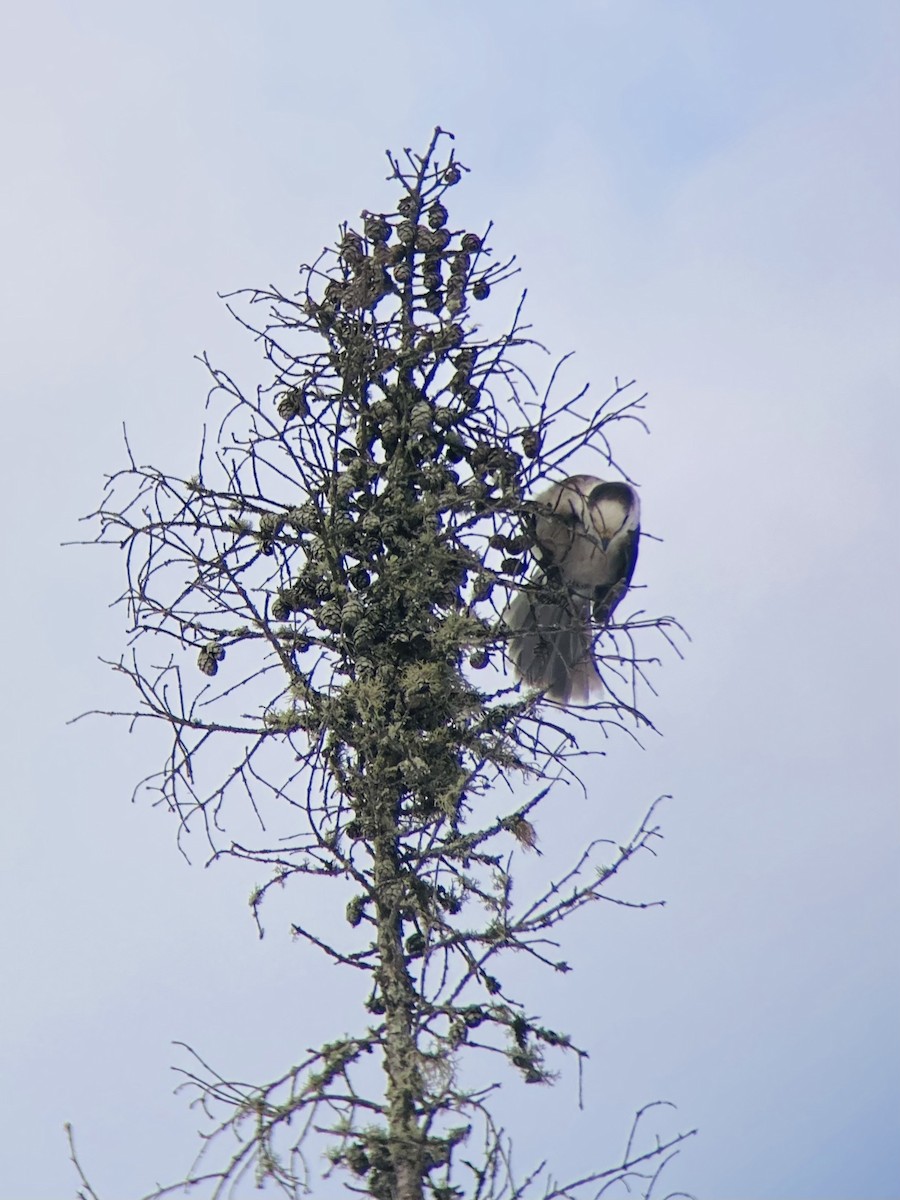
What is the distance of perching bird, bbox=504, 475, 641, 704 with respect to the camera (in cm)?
736

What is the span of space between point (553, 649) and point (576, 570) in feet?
2.19

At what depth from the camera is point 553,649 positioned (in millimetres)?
7602

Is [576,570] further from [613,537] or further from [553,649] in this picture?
[553,649]

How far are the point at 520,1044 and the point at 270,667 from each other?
5.38 ft

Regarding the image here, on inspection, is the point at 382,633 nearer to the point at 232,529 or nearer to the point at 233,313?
the point at 232,529

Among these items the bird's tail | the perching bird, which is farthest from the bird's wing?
the bird's tail

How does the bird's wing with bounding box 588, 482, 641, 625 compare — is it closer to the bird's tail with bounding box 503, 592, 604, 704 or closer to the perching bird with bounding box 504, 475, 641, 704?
the perching bird with bounding box 504, 475, 641, 704

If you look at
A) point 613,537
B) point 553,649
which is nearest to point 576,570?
point 613,537

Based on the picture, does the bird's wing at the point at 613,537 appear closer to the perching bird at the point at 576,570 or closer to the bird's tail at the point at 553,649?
the perching bird at the point at 576,570

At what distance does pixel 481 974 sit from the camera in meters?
6.21

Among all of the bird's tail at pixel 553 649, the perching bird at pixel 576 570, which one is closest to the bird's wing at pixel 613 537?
the perching bird at pixel 576 570

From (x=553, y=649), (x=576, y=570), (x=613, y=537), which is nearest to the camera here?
(x=553, y=649)

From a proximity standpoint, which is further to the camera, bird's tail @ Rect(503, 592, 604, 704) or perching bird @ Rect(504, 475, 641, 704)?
perching bird @ Rect(504, 475, 641, 704)

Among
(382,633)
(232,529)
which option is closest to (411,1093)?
(382,633)
